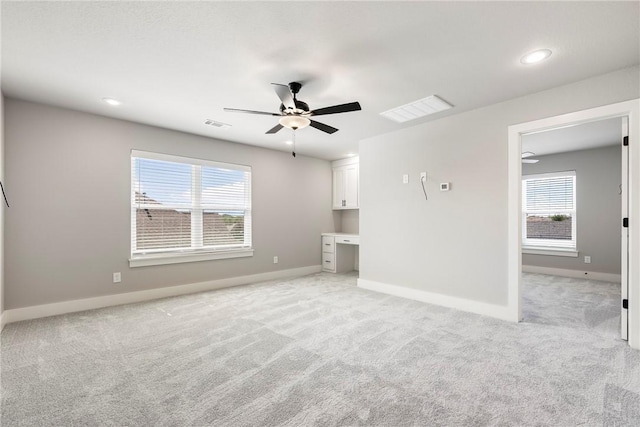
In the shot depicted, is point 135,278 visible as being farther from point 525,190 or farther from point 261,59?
point 525,190

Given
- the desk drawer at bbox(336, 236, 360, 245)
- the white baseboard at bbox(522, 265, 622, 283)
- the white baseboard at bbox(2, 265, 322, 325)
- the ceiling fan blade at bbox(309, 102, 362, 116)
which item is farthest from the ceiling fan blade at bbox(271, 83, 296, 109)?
the white baseboard at bbox(522, 265, 622, 283)

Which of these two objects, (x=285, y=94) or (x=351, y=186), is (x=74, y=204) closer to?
(x=285, y=94)

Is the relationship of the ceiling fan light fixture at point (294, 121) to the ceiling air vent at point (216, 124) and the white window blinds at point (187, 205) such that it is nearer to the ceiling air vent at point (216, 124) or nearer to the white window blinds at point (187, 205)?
the ceiling air vent at point (216, 124)

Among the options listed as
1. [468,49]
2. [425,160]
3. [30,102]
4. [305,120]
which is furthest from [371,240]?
[30,102]

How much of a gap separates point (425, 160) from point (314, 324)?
2.67 meters

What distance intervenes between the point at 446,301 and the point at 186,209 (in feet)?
13.2

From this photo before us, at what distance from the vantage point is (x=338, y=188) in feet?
21.8

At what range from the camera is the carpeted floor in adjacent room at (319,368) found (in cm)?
175

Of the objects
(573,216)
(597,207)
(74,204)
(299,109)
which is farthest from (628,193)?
(74,204)

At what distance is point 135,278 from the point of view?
4.10m

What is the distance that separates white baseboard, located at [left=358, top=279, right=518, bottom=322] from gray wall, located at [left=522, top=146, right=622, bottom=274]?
368 cm

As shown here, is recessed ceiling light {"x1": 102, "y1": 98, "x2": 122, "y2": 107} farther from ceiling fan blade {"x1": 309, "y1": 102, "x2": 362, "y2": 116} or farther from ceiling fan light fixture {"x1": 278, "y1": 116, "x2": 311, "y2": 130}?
ceiling fan blade {"x1": 309, "y1": 102, "x2": 362, "y2": 116}

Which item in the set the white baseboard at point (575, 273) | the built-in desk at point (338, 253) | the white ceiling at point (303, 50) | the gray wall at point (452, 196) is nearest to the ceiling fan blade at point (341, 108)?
the white ceiling at point (303, 50)

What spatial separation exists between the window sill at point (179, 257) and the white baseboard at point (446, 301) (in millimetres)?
2178
